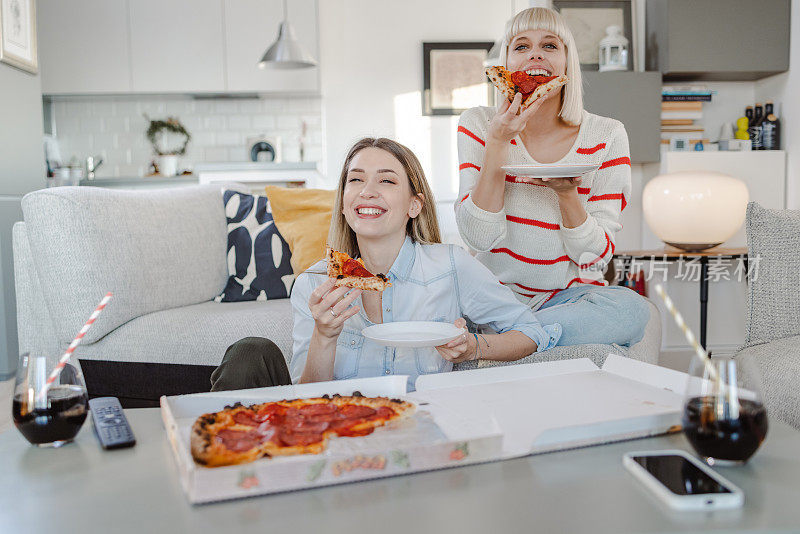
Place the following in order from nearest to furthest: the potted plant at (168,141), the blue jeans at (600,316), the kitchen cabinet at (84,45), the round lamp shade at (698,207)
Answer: the blue jeans at (600,316), the round lamp shade at (698,207), the kitchen cabinet at (84,45), the potted plant at (168,141)

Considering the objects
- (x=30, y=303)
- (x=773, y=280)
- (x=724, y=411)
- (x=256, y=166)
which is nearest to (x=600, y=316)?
(x=773, y=280)

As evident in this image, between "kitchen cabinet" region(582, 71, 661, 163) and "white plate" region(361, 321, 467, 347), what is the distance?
2.95 meters

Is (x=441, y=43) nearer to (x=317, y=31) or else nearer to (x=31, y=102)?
(x=317, y=31)

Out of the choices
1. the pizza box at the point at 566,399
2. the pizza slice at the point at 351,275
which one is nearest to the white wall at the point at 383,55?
the pizza slice at the point at 351,275

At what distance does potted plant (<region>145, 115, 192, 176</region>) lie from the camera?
5.88m

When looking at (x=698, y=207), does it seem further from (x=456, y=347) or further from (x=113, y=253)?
(x=113, y=253)

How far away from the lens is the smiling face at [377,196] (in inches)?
67.6

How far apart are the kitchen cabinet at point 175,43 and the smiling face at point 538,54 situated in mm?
4050

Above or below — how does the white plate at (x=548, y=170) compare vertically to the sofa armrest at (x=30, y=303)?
above

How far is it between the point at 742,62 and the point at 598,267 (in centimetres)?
238

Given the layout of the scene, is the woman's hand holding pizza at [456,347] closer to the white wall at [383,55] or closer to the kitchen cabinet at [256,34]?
the kitchen cabinet at [256,34]

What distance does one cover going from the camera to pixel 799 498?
84 centimetres

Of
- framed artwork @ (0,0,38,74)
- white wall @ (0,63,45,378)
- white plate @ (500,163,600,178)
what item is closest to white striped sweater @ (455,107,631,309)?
white plate @ (500,163,600,178)

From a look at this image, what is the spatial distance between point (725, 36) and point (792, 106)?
528 mm
